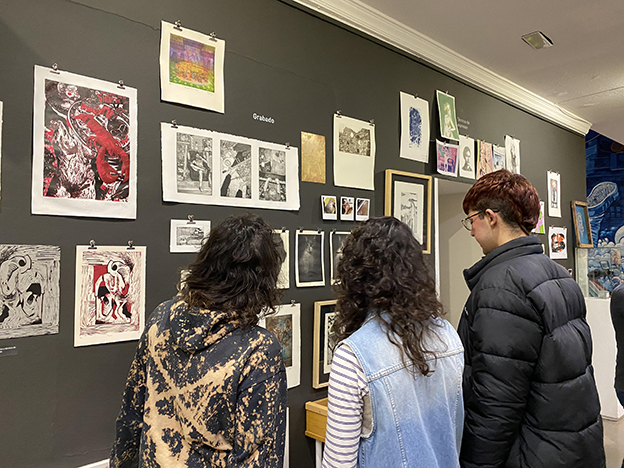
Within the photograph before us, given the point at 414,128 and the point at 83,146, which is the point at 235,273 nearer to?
the point at 83,146

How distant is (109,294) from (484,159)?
9.89 ft

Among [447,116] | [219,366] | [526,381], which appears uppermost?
[447,116]

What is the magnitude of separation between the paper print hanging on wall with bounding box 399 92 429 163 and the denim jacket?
1998mm

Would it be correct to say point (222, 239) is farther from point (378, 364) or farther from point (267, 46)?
point (267, 46)

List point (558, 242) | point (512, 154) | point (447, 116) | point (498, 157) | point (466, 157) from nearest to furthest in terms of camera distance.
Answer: point (447, 116) → point (466, 157) → point (498, 157) → point (512, 154) → point (558, 242)

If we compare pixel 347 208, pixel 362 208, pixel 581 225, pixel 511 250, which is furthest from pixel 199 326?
pixel 581 225

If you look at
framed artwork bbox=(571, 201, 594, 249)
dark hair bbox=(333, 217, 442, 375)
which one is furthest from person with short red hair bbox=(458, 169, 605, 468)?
framed artwork bbox=(571, 201, 594, 249)

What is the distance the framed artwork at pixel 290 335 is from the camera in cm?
229

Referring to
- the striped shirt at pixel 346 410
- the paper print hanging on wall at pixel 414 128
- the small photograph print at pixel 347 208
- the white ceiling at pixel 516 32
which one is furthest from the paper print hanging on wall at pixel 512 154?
the striped shirt at pixel 346 410

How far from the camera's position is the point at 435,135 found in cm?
323

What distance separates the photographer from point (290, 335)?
2.33m

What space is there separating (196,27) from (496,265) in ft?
5.18

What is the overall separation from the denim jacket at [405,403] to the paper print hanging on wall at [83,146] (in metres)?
1.13

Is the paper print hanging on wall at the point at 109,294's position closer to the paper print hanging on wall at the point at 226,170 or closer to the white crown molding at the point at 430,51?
the paper print hanging on wall at the point at 226,170
